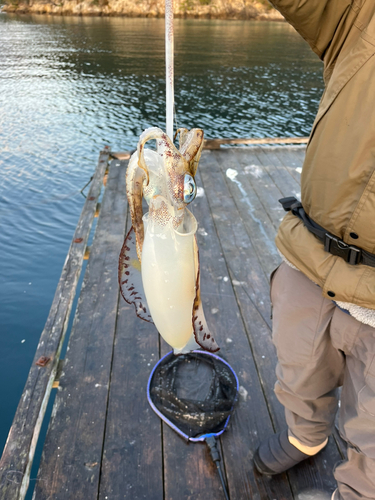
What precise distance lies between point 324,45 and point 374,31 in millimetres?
275

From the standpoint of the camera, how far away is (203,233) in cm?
498

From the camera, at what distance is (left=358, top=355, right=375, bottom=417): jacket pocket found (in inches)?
62.6

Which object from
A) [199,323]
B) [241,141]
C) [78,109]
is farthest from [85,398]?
[78,109]

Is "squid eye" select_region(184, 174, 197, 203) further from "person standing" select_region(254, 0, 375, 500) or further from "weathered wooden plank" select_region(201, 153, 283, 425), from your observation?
"weathered wooden plank" select_region(201, 153, 283, 425)

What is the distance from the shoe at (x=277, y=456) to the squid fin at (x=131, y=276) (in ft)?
3.73

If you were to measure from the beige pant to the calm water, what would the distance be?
4002 mm

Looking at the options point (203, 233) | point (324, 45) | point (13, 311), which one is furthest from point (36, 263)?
point (324, 45)

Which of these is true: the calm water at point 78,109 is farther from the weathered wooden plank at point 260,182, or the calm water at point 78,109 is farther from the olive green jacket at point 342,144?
the olive green jacket at point 342,144

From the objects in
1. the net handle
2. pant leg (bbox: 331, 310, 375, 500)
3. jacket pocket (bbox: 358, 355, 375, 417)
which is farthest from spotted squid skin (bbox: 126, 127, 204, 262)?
jacket pocket (bbox: 358, 355, 375, 417)

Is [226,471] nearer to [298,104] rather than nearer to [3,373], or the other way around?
[3,373]

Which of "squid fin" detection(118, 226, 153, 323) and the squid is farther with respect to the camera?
"squid fin" detection(118, 226, 153, 323)

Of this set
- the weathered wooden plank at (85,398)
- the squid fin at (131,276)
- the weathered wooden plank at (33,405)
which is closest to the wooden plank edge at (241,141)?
the weathered wooden plank at (85,398)

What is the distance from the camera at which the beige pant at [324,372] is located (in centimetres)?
165

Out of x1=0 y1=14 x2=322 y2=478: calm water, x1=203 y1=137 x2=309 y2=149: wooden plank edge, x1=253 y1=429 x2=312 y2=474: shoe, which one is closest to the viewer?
x1=253 y1=429 x2=312 y2=474: shoe
